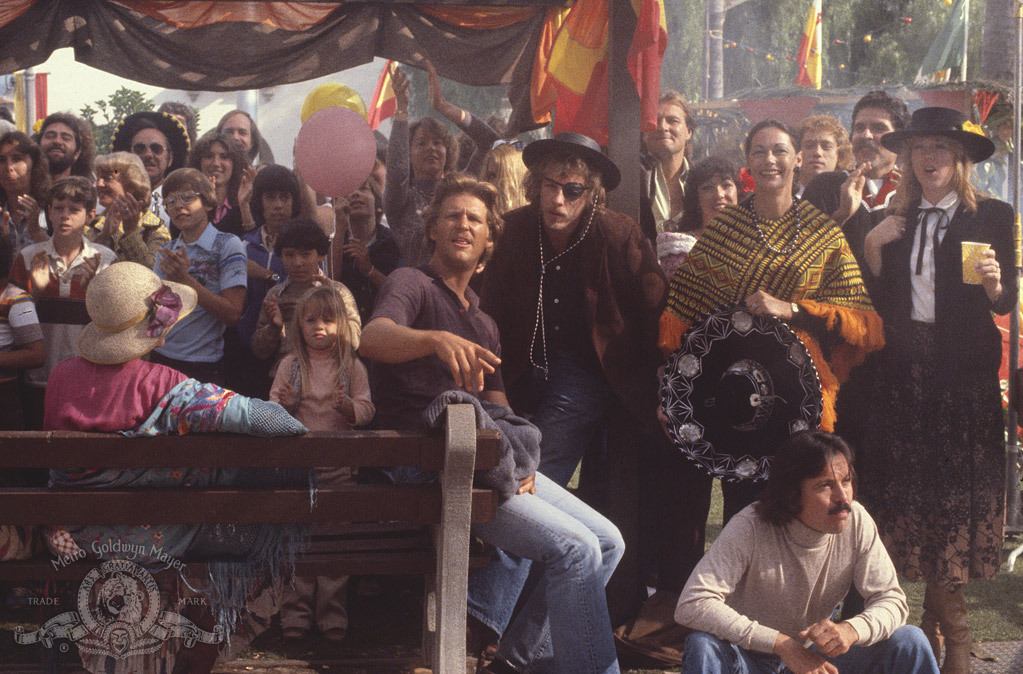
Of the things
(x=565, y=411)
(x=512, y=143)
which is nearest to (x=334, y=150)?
(x=512, y=143)

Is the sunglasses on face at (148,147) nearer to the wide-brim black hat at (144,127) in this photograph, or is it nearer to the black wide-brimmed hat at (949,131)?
the wide-brim black hat at (144,127)

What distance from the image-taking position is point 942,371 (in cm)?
473

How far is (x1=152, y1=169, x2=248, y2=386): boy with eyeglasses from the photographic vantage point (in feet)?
16.9

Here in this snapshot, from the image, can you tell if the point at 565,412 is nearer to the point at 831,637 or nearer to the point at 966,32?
the point at 831,637

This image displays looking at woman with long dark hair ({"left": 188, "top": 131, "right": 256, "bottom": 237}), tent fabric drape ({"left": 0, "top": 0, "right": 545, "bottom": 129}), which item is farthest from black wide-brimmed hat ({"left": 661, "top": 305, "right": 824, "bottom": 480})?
woman with long dark hair ({"left": 188, "top": 131, "right": 256, "bottom": 237})

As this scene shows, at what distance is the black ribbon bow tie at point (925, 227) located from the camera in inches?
188

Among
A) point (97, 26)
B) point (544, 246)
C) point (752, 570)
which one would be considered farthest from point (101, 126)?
point (752, 570)


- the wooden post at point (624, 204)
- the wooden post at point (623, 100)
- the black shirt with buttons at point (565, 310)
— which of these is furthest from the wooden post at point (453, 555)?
the wooden post at point (623, 100)

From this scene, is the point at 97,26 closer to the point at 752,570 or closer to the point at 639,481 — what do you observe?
the point at 639,481

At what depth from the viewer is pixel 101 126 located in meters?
5.37

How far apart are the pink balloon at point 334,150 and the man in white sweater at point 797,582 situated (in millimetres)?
2619

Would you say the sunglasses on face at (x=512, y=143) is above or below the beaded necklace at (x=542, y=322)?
above

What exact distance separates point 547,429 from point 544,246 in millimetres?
740

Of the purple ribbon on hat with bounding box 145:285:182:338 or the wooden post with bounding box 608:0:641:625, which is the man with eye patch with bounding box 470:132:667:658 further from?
the purple ribbon on hat with bounding box 145:285:182:338
